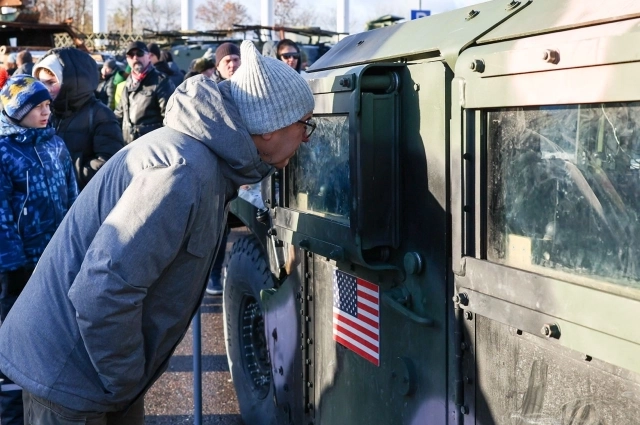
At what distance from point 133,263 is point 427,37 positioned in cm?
112

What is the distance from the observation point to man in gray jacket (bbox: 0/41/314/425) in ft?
6.29

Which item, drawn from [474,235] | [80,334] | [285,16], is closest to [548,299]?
[474,235]

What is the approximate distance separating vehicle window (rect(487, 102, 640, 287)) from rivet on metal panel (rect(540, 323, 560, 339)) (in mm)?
128

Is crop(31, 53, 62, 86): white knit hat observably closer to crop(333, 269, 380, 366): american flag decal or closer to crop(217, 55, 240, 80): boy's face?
crop(217, 55, 240, 80): boy's face

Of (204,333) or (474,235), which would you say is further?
(204,333)

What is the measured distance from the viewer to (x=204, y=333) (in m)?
5.66

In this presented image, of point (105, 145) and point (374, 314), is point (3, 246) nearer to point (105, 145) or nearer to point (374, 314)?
point (105, 145)

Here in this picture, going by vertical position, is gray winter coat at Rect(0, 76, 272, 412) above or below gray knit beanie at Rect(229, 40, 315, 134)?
below

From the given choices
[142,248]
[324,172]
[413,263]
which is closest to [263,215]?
[324,172]

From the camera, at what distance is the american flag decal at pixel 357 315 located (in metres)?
2.54

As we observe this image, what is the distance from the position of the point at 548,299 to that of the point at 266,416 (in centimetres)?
222

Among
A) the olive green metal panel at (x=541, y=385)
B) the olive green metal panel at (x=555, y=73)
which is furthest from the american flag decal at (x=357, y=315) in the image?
the olive green metal panel at (x=555, y=73)

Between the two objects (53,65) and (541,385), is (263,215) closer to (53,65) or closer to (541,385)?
(541,385)

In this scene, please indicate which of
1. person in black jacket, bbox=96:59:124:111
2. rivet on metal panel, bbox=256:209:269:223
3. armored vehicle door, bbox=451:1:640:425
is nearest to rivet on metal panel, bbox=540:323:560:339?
armored vehicle door, bbox=451:1:640:425
